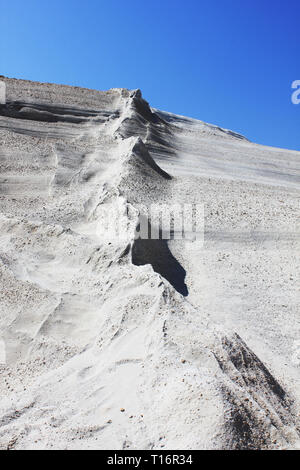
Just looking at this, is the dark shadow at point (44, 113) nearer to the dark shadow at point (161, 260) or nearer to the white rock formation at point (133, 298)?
the white rock formation at point (133, 298)

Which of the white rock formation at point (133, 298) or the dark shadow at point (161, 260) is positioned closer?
the white rock formation at point (133, 298)

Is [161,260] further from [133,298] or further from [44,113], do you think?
[44,113]

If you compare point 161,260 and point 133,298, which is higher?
point 161,260

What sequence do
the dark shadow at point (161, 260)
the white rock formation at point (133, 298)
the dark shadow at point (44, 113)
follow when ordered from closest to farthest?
the white rock formation at point (133, 298), the dark shadow at point (161, 260), the dark shadow at point (44, 113)

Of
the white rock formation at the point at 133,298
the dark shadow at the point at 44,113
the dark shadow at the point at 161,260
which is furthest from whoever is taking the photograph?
the dark shadow at the point at 44,113

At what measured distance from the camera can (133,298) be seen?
4.68 metres

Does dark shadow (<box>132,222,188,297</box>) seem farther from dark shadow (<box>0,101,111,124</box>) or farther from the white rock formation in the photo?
dark shadow (<box>0,101,111,124</box>)

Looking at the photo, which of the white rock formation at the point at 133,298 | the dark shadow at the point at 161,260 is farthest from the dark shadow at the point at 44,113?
the dark shadow at the point at 161,260

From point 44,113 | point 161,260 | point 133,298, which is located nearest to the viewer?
point 133,298

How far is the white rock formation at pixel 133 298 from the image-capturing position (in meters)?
3.16

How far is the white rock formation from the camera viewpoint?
10.4 feet

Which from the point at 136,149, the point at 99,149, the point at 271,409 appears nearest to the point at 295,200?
the point at 136,149

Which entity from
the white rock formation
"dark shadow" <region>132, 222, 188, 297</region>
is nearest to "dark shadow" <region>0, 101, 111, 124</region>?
the white rock formation

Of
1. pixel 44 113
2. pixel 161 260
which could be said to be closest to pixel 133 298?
pixel 161 260
